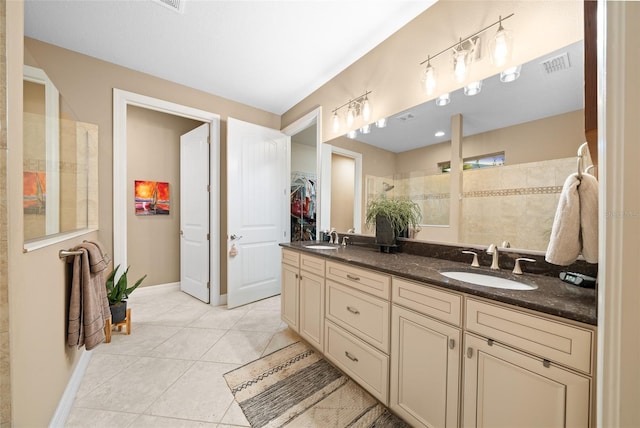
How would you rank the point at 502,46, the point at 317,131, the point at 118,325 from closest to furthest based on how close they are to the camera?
1. the point at 502,46
2. the point at 118,325
3. the point at 317,131

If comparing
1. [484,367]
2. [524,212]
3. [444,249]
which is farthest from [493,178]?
[484,367]

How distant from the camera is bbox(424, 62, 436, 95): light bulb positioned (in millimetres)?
1619

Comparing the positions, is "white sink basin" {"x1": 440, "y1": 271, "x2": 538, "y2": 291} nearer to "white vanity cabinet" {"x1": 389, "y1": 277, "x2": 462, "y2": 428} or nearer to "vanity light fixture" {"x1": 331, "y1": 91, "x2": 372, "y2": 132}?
"white vanity cabinet" {"x1": 389, "y1": 277, "x2": 462, "y2": 428}

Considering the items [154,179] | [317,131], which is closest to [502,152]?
[317,131]

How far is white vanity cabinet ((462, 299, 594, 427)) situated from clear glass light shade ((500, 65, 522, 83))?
4.07ft

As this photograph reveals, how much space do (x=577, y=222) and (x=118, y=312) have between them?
319cm

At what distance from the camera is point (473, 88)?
1440 mm

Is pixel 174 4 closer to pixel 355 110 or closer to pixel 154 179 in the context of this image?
pixel 355 110

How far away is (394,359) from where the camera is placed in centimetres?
125

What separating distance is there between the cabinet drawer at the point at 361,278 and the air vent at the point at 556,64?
53.3 inches

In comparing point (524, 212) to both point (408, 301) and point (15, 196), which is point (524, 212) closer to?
point (408, 301)

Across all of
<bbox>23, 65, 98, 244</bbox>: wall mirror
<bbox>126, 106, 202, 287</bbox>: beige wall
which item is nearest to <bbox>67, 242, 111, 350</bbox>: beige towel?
<bbox>23, 65, 98, 244</bbox>: wall mirror

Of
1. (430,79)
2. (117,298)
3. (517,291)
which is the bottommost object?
(117,298)

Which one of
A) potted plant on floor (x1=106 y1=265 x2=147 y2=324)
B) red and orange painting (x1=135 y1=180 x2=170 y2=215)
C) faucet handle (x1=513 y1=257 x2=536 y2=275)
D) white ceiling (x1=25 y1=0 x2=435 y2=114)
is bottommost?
potted plant on floor (x1=106 y1=265 x2=147 y2=324)
